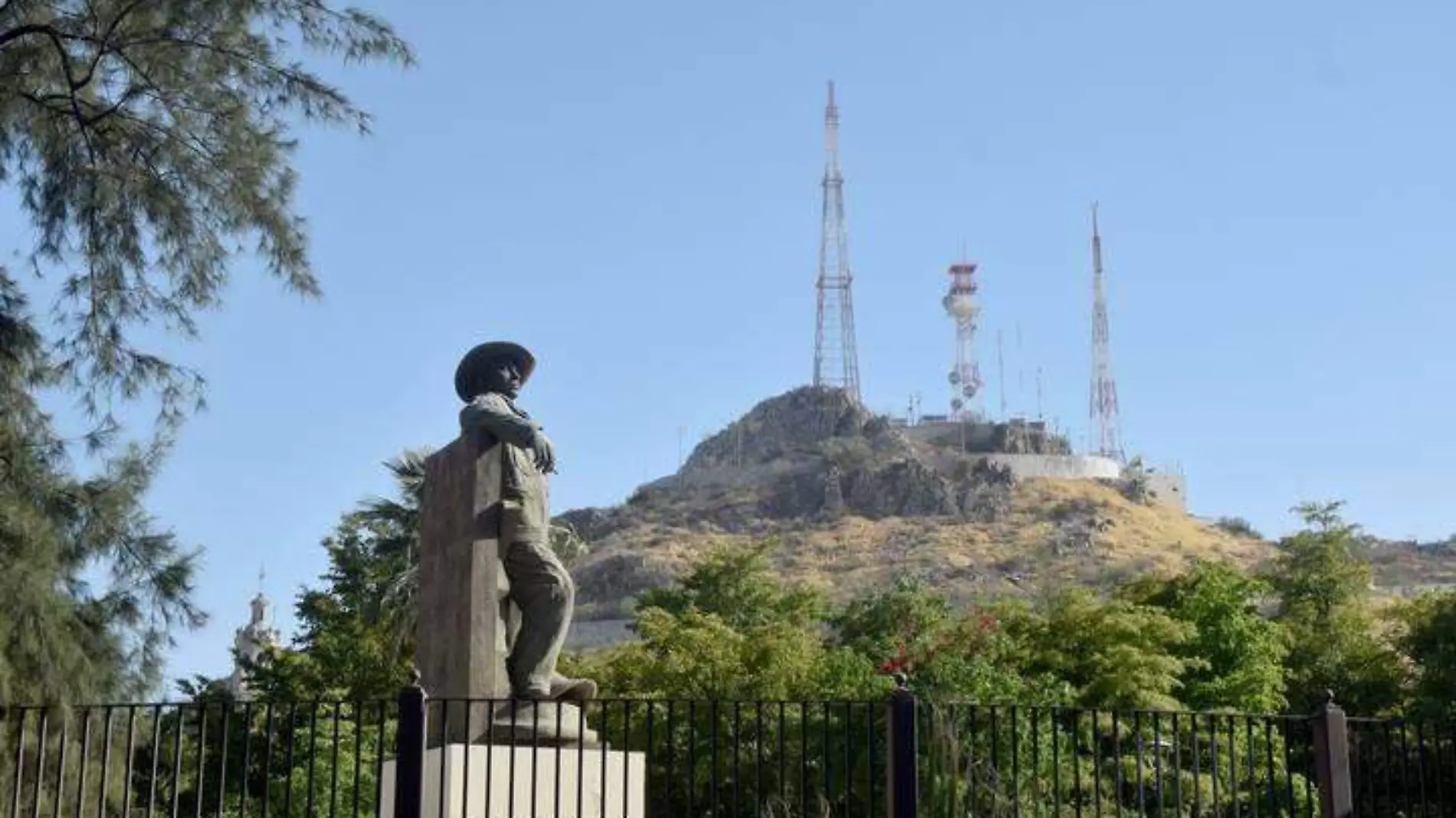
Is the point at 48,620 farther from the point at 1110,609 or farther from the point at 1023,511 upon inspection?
the point at 1023,511

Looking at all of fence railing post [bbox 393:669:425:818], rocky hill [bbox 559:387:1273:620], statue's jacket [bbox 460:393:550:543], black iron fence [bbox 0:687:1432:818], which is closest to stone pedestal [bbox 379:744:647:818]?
black iron fence [bbox 0:687:1432:818]

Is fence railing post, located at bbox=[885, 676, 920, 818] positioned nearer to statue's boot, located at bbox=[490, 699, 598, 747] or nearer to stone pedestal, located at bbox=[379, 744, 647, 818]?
stone pedestal, located at bbox=[379, 744, 647, 818]

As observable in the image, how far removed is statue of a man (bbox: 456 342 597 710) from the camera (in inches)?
428

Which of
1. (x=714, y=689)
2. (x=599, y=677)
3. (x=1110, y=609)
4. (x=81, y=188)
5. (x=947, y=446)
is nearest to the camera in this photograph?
(x=81, y=188)

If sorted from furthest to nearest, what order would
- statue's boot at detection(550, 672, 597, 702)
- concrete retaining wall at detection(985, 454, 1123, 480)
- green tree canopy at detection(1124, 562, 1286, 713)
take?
concrete retaining wall at detection(985, 454, 1123, 480) < green tree canopy at detection(1124, 562, 1286, 713) < statue's boot at detection(550, 672, 597, 702)

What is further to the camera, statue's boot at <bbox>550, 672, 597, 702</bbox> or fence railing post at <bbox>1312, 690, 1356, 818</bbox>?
statue's boot at <bbox>550, 672, 597, 702</bbox>

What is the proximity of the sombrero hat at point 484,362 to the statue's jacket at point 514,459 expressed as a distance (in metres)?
0.30

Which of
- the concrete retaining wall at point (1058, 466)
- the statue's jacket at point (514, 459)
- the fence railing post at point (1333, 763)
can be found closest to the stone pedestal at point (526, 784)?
the statue's jacket at point (514, 459)

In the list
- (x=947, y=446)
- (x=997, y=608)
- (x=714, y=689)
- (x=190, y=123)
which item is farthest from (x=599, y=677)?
(x=947, y=446)

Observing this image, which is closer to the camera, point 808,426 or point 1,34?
point 1,34

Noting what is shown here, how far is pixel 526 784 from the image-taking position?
10.5 m

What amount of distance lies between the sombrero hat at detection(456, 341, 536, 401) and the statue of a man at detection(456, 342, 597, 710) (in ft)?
1.22

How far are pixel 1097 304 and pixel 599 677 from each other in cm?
9697

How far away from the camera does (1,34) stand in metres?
11.6
